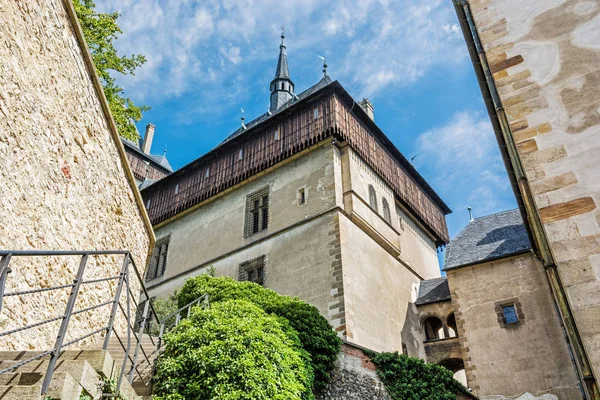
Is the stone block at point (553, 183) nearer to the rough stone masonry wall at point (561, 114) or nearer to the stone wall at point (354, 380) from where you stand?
the rough stone masonry wall at point (561, 114)

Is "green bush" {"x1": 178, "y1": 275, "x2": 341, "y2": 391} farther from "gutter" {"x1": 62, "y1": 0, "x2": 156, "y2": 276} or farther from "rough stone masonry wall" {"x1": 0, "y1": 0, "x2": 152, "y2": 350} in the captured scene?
"rough stone masonry wall" {"x1": 0, "y1": 0, "x2": 152, "y2": 350}

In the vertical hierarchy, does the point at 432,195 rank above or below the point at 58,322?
above

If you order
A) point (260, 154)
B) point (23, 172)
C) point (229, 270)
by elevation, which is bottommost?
point (23, 172)

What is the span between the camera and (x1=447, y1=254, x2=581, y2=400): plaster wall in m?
14.4

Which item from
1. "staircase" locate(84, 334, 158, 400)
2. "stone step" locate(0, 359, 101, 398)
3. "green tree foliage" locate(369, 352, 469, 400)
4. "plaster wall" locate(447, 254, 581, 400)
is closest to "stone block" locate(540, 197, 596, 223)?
"stone step" locate(0, 359, 101, 398)

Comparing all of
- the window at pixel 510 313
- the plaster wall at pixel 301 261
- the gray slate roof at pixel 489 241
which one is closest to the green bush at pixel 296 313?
the plaster wall at pixel 301 261

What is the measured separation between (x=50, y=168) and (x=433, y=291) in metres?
16.8

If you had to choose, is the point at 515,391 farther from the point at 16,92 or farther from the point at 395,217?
the point at 16,92

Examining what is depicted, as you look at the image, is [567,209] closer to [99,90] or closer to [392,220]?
[99,90]

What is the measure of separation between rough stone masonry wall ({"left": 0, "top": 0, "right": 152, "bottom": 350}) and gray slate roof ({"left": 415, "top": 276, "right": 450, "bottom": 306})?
1383 cm

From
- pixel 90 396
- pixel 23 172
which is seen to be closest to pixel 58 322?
pixel 23 172

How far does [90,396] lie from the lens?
12.9 ft

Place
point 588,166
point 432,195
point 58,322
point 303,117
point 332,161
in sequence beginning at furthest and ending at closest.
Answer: point 432,195
point 303,117
point 332,161
point 58,322
point 588,166

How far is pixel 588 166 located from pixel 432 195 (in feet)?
67.7
